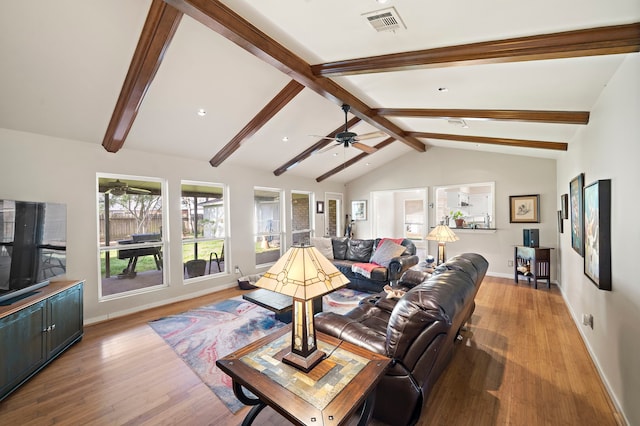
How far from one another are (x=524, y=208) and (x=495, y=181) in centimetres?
81

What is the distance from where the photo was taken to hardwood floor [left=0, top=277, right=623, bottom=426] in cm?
199

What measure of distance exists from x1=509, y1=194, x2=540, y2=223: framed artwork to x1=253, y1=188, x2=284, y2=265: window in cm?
530

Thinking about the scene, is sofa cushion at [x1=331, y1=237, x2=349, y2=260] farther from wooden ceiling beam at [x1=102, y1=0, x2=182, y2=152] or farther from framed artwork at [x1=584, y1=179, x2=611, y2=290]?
wooden ceiling beam at [x1=102, y1=0, x2=182, y2=152]

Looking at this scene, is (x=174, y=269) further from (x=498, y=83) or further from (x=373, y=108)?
(x=498, y=83)

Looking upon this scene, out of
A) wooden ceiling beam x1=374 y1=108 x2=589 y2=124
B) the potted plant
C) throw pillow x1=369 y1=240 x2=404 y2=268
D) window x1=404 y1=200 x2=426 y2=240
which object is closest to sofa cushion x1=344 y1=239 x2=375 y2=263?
throw pillow x1=369 y1=240 x2=404 y2=268

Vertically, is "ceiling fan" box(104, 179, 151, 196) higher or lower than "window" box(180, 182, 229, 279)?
higher

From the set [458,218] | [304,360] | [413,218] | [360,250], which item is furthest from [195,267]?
[413,218]

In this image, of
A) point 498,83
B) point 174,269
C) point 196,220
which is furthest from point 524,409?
point 196,220

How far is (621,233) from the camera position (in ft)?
6.16

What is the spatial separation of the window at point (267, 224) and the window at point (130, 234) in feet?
6.58

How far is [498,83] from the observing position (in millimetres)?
2602

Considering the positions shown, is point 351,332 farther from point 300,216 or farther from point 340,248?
point 300,216

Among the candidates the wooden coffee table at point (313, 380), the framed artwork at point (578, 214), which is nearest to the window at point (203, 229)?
the wooden coffee table at point (313, 380)

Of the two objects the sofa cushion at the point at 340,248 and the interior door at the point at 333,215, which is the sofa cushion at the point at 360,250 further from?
the interior door at the point at 333,215
